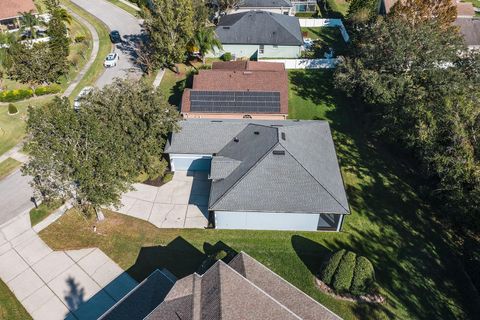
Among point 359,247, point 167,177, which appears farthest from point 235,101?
point 359,247

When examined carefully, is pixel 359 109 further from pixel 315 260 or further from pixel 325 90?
pixel 315 260

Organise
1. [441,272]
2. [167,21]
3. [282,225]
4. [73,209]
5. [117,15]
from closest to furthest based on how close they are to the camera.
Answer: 1. [441,272]
2. [282,225]
3. [73,209]
4. [167,21]
5. [117,15]

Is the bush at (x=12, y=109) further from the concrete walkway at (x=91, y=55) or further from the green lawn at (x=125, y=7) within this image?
the green lawn at (x=125, y=7)

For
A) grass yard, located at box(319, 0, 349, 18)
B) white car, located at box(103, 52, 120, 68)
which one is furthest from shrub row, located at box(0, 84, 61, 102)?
grass yard, located at box(319, 0, 349, 18)

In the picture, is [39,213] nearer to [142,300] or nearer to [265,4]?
[142,300]

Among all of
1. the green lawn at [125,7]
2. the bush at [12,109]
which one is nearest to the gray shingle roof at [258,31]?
the green lawn at [125,7]

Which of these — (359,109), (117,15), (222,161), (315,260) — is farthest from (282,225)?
(117,15)
